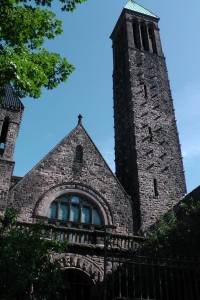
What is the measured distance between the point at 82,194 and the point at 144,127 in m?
6.53

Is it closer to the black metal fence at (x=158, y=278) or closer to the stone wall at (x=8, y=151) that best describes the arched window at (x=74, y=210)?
→ the stone wall at (x=8, y=151)

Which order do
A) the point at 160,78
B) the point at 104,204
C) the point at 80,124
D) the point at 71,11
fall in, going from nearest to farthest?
the point at 71,11, the point at 104,204, the point at 80,124, the point at 160,78

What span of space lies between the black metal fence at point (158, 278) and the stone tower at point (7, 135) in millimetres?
5538

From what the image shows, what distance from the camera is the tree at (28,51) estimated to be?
9.21m

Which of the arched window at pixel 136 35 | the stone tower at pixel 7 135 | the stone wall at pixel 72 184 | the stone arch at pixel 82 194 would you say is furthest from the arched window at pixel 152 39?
the stone arch at pixel 82 194

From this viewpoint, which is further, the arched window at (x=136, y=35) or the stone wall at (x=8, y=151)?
the arched window at (x=136, y=35)

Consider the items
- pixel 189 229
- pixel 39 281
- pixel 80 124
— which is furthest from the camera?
pixel 80 124

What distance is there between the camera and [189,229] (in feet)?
40.4

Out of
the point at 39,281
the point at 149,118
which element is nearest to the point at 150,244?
the point at 39,281

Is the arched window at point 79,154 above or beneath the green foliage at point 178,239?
above

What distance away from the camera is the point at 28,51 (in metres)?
9.91

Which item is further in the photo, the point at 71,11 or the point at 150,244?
the point at 150,244

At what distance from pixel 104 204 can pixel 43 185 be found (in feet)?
10.0

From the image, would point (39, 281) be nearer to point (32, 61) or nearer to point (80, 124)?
point (32, 61)
